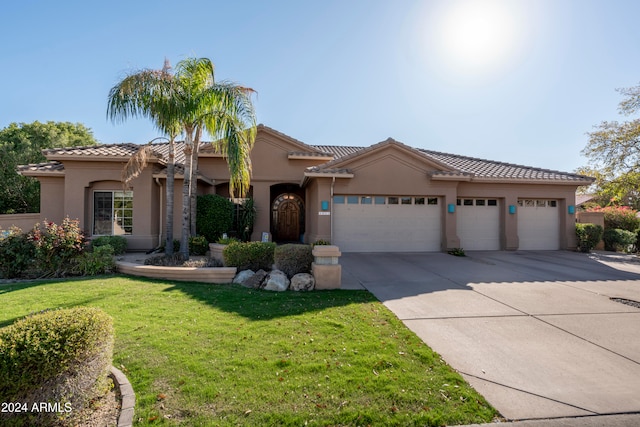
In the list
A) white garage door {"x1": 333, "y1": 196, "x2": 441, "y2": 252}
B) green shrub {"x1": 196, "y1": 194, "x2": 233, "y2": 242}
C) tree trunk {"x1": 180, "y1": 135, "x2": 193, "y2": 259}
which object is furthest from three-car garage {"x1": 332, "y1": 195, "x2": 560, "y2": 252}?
tree trunk {"x1": 180, "y1": 135, "x2": 193, "y2": 259}

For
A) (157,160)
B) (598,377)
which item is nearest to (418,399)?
(598,377)

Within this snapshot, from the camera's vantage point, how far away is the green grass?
2871 mm

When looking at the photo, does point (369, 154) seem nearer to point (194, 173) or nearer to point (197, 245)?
point (194, 173)

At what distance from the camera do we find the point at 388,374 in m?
3.51

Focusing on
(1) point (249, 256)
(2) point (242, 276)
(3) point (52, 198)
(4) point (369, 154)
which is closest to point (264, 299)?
(2) point (242, 276)

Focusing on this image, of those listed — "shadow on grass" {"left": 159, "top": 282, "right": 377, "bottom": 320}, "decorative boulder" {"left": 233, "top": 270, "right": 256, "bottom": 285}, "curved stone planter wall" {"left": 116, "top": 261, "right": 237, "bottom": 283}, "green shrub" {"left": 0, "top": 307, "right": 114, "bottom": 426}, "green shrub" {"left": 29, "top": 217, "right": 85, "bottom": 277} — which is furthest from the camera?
"green shrub" {"left": 29, "top": 217, "right": 85, "bottom": 277}

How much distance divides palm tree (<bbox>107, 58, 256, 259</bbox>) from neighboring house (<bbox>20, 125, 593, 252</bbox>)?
3.46 m

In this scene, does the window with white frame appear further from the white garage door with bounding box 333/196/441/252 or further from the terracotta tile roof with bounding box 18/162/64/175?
the white garage door with bounding box 333/196/441/252

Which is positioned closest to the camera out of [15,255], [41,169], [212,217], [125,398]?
[125,398]

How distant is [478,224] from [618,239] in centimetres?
808

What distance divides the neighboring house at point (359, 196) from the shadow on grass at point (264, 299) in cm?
606

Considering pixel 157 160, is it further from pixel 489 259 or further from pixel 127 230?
pixel 489 259

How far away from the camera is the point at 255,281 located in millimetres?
7727

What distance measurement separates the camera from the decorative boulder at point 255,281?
764 cm
